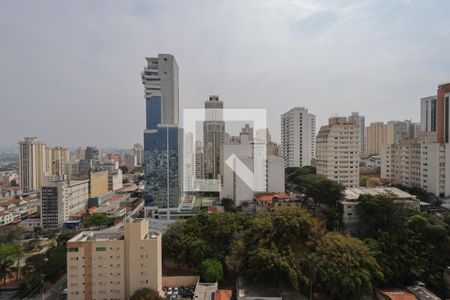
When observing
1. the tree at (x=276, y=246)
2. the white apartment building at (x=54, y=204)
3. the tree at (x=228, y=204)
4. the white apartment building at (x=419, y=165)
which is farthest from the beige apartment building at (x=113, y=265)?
the white apartment building at (x=419, y=165)

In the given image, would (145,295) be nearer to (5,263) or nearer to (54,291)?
(54,291)

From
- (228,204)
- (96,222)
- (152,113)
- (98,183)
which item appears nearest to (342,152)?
(228,204)

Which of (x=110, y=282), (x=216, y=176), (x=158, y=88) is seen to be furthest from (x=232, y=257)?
(x=216, y=176)

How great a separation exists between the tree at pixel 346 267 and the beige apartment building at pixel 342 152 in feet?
18.0

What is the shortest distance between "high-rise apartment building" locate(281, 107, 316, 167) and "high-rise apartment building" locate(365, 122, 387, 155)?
10369mm

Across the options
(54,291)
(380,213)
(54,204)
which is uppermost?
(380,213)

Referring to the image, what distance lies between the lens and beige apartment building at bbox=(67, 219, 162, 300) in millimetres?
6551

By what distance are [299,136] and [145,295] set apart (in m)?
15.1

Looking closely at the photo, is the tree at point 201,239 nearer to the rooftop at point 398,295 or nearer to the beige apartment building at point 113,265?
the beige apartment building at point 113,265

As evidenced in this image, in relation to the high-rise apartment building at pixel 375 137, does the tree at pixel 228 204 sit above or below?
below

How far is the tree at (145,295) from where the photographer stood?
6228mm

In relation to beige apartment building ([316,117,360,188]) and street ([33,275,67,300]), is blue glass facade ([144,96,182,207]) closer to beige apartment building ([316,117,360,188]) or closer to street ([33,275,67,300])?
street ([33,275,67,300])

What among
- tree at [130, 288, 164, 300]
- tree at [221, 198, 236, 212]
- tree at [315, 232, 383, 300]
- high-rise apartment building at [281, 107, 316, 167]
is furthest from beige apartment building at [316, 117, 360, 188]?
tree at [130, 288, 164, 300]

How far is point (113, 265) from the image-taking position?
6691 mm
